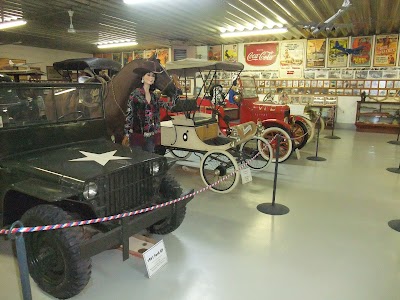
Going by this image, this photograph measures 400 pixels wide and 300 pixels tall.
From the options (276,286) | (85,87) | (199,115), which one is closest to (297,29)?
(199,115)

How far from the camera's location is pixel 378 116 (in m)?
10.6

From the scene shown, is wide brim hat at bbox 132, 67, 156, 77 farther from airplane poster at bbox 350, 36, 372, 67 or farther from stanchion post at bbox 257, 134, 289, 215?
airplane poster at bbox 350, 36, 372, 67

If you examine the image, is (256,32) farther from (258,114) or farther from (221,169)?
(221,169)

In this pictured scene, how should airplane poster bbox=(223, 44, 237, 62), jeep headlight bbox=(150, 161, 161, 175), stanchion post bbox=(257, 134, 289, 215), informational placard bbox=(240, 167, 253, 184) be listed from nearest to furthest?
jeep headlight bbox=(150, 161, 161, 175) → stanchion post bbox=(257, 134, 289, 215) → informational placard bbox=(240, 167, 253, 184) → airplane poster bbox=(223, 44, 237, 62)

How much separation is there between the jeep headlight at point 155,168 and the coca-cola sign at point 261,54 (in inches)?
413

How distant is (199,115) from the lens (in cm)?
583

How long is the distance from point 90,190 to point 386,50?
11507 millimetres

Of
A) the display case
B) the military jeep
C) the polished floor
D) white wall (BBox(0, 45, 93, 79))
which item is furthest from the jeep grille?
white wall (BBox(0, 45, 93, 79))

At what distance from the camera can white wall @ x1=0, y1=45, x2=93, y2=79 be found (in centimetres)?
1347

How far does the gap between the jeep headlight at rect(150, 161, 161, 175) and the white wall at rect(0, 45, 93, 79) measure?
13.3 m

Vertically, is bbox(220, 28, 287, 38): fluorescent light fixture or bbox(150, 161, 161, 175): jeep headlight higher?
bbox(220, 28, 287, 38): fluorescent light fixture

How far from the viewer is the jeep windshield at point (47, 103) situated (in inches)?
106

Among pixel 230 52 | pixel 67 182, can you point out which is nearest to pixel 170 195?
pixel 67 182

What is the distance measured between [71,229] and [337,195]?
157 inches
